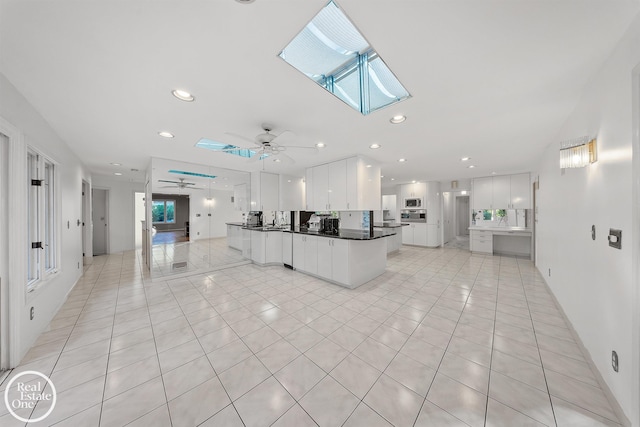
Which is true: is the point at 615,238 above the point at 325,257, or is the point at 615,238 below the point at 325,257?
above

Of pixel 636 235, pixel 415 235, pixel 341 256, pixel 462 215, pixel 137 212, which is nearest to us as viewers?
pixel 636 235

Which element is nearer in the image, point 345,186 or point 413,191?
point 345,186

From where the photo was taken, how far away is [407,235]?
7863mm

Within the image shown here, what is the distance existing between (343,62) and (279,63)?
61 cm

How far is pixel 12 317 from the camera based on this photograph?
5.92ft

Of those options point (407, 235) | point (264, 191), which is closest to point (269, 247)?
point (264, 191)

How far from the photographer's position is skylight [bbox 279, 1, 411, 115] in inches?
53.3

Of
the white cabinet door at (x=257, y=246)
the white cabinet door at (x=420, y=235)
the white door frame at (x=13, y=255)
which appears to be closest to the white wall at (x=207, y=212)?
the white cabinet door at (x=257, y=246)

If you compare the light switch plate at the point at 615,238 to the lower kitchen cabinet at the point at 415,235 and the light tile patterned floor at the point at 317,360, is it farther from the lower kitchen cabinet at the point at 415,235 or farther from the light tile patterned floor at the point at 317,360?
the lower kitchen cabinet at the point at 415,235

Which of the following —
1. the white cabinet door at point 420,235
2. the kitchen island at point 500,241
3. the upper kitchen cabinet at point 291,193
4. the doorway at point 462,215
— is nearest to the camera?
the upper kitchen cabinet at point 291,193

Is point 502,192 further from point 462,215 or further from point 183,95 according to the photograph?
point 183,95

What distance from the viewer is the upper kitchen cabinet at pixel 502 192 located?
19.0 feet

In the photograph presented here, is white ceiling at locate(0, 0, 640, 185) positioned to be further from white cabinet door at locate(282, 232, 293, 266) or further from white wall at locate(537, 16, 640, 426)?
white cabinet door at locate(282, 232, 293, 266)

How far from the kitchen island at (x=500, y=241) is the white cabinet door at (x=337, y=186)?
16.4ft
